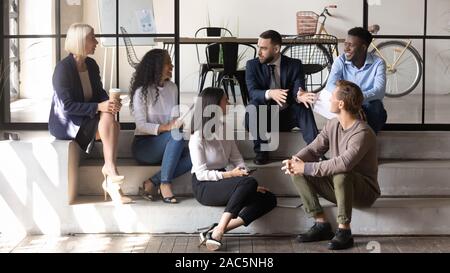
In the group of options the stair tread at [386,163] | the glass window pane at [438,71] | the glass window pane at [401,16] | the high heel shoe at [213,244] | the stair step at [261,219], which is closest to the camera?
the high heel shoe at [213,244]

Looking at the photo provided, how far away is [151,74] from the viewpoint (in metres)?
4.64

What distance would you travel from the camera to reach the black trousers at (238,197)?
4039mm

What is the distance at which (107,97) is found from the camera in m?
4.72

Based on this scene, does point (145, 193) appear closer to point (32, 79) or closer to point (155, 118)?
point (155, 118)

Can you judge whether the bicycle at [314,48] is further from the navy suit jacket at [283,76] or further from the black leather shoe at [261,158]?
the black leather shoe at [261,158]

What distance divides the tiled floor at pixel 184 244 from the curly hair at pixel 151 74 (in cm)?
95

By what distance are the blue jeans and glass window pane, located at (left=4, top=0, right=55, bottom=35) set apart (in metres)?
2.29

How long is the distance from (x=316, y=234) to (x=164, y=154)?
111cm

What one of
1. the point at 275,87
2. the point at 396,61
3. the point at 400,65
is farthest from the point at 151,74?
the point at 400,65

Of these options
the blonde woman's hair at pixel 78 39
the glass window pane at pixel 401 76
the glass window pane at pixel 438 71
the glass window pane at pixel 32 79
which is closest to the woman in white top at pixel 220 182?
the blonde woman's hair at pixel 78 39

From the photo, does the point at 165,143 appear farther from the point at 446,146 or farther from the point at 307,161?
the point at 446,146

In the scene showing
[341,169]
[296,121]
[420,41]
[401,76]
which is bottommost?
[341,169]

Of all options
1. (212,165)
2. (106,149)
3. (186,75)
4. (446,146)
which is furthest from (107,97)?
(186,75)

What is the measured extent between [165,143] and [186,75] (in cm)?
492
